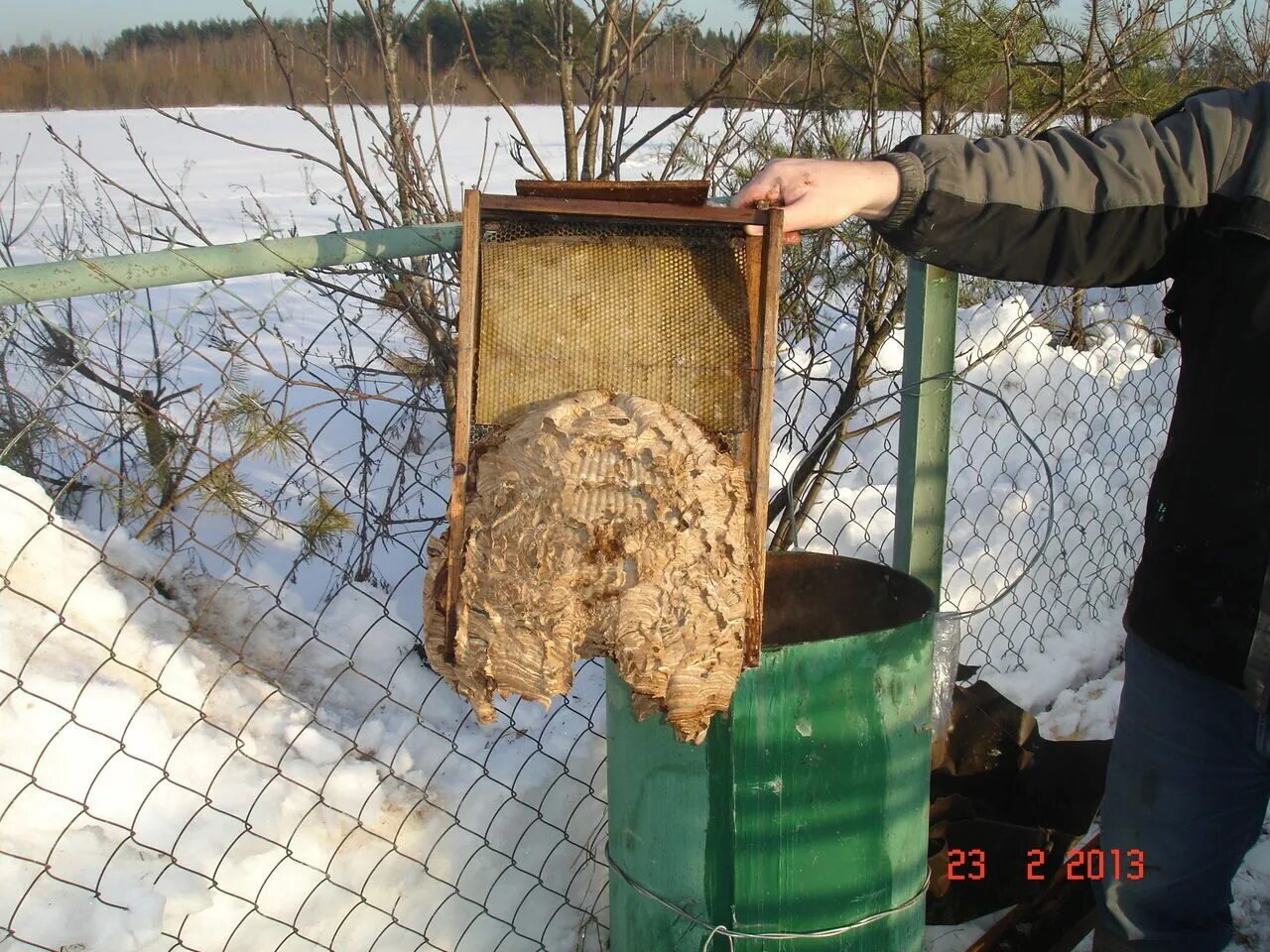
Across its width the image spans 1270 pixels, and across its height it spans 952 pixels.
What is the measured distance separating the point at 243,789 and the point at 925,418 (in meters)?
1.98

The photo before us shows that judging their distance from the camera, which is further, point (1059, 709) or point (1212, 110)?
point (1059, 709)

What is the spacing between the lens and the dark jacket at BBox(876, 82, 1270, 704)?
1.56m

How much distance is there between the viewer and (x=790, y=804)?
5.60 feet

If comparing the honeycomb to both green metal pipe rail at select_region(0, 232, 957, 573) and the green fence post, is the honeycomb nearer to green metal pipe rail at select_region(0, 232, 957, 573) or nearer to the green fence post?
green metal pipe rail at select_region(0, 232, 957, 573)

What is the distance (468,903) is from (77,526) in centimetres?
180

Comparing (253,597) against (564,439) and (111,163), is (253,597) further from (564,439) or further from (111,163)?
(111,163)

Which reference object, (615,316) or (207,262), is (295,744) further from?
(615,316)

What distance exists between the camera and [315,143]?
62.0ft

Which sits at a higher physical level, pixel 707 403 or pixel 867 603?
pixel 707 403

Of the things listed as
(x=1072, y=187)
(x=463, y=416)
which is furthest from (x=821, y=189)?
(x=463, y=416)

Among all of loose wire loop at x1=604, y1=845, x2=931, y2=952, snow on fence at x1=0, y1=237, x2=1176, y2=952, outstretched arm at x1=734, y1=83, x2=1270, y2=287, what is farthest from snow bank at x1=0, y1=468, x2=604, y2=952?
outstretched arm at x1=734, y1=83, x2=1270, y2=287

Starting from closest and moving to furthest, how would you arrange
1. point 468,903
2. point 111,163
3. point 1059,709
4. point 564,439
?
point 564,439
point 468,903
point 1059,709
point 111,163

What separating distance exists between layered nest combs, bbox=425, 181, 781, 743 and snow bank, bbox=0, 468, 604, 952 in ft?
2.75

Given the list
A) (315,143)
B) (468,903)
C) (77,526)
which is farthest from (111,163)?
(468,903)
